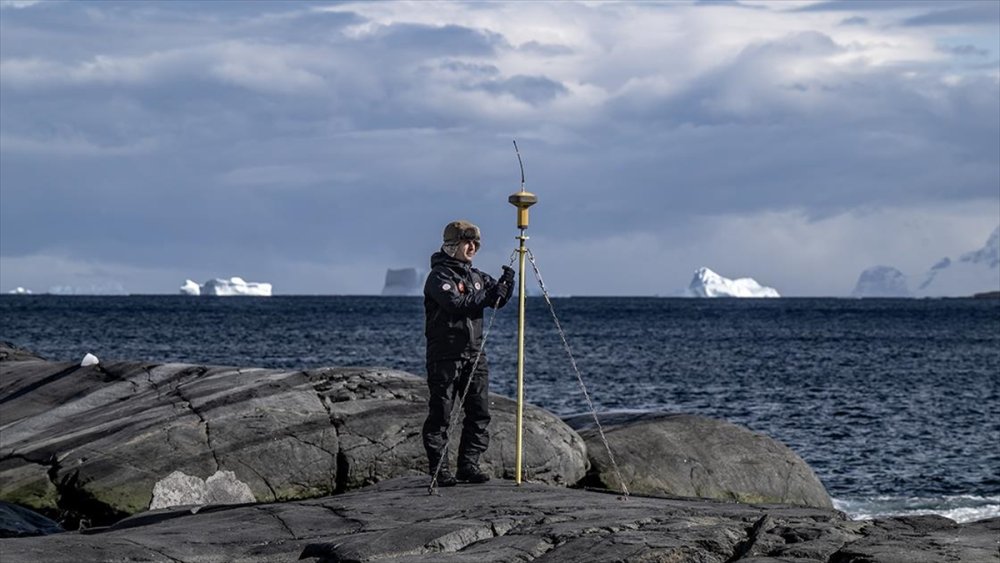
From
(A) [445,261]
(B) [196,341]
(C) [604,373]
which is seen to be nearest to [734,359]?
(C) [604,373]

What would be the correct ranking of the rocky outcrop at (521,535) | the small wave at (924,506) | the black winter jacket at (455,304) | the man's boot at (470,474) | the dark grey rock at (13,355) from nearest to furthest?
the rocky outcrop at (521,535) < the black winter jacket at (455,304) < the man's boot at (470,474) < the small wave at (924,506) < the dark grey rock at (13,355)

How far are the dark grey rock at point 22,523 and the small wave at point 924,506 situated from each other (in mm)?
12975

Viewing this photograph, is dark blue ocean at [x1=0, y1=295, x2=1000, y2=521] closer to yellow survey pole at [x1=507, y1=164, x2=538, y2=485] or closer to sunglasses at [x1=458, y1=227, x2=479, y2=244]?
yellow survey pole at [x1=507, y1=164, x2=538, y2=485]

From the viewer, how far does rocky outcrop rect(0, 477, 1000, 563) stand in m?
9.58

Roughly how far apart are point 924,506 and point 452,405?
42.1 feet

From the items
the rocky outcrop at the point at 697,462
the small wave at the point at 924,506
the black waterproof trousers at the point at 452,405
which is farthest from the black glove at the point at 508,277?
the small wave at the point at 924,506

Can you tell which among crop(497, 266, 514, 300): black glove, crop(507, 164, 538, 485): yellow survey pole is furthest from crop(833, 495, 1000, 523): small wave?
crop(497, 266, 514, 300): black glove

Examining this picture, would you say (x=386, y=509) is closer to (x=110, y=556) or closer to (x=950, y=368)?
(x=110, y=556)

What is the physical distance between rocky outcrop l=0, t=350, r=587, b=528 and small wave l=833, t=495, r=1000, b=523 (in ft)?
25.8

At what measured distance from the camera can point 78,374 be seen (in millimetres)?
20359

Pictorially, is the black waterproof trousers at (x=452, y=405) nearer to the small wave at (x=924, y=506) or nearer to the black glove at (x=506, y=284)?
the black glove at (x=506, y=284)

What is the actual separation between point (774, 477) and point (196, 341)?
59891mm

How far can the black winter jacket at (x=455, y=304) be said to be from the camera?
1243cm

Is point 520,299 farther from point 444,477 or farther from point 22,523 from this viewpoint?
point 22,523
